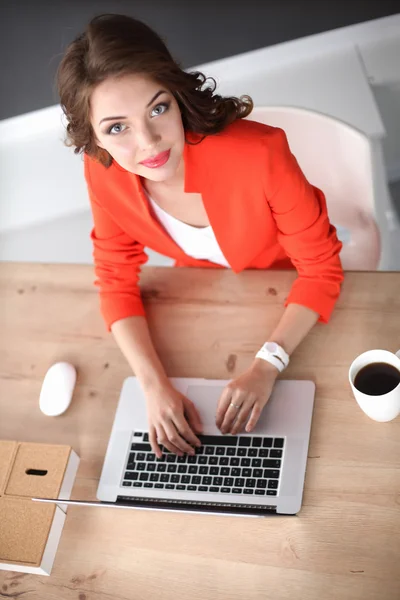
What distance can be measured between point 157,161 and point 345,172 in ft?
1.59

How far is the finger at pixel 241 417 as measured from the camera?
1.12 metres

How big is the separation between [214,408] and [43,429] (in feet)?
1.04

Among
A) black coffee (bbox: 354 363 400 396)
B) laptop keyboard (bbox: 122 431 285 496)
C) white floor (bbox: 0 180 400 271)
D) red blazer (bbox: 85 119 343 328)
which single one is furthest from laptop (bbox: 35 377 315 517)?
white floor (bbox: 0 180 400 271)

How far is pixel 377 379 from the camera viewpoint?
1.06m

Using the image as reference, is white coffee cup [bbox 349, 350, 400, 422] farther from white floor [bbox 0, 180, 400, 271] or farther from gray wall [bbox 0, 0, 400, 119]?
gray wall [bbox 0, 0, 400, 119]

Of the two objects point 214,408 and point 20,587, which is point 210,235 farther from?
point 20,587

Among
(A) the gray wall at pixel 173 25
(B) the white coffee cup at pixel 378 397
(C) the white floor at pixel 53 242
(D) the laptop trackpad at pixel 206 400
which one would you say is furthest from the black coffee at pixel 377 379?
(A) the gray wall at pixel 173 25

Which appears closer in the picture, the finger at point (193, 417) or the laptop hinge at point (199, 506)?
the laptop hinge at point (199, 506)

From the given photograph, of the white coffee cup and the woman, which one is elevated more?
the woman

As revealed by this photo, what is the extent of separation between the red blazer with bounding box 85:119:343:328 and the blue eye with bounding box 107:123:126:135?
0.52 ft

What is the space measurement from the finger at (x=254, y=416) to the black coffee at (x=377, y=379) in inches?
6.5

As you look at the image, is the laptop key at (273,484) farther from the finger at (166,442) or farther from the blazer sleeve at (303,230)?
the blazer sleeve at (303,230)

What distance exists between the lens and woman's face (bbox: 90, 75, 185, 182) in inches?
41.6

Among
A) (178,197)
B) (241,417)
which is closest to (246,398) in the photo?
(241,417)
